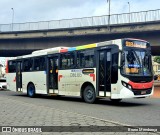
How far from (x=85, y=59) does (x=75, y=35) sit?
22.5 meters

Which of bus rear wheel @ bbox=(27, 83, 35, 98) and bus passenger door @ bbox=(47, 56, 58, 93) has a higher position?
bus passenger door @ bbox=(47, 56, 58, 93)

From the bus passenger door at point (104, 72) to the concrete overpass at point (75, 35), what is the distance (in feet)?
63.6

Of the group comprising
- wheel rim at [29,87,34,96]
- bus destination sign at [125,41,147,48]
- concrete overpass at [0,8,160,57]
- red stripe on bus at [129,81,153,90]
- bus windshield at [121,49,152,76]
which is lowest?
wheel rim at [29,87,34,96]

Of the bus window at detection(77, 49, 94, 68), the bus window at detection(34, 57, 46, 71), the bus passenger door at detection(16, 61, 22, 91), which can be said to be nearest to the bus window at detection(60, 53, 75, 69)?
the bus window at detection(77, 49, 94, 68)

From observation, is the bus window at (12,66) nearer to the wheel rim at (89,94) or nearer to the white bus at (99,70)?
the white bus at (99,70)

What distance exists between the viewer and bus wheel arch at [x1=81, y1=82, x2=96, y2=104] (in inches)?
650

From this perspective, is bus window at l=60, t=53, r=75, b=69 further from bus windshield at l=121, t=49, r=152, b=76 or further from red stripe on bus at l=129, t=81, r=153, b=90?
red stripe on bus at l=129, t=81, r=153, b=90

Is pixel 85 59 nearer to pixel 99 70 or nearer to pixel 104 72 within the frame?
pixel 99 70

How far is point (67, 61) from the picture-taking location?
738 inches

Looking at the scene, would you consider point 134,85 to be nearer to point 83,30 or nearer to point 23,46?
point 83,30

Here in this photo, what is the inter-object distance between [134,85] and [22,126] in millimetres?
7430

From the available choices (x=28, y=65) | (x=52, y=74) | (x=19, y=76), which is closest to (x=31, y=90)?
(x=28, y=65)

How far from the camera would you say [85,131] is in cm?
798

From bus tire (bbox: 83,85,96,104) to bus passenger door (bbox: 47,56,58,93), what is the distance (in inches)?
122
